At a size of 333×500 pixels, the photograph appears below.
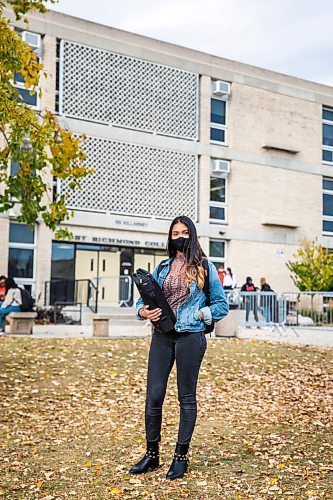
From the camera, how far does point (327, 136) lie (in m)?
34.9

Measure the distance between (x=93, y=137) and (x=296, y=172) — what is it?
1051 centimetres

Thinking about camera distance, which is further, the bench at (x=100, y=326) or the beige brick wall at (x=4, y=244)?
the beige brick wall at (x=4, y=244)

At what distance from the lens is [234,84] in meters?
31.7

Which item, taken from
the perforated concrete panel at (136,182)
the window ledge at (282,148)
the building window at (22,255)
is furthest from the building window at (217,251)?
the building window at (22,255)

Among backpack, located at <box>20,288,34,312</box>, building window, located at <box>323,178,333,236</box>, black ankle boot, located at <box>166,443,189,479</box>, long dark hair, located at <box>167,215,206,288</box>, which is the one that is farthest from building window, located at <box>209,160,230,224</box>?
black ankle boot, located at <box>166,443,189,479</box>

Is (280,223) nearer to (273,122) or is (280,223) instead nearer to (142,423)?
(273,122)

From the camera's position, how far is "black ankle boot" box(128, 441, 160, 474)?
552cm

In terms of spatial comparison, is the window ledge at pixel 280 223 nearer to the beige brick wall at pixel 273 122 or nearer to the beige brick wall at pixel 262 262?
the beige brick wall at pixel 262 262

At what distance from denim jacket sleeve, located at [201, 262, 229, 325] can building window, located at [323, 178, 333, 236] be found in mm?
29650

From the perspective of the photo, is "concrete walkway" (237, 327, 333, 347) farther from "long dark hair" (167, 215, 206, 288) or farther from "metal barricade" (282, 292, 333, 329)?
"long dark hair" (167, 215, 206, 288)

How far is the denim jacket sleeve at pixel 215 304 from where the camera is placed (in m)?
5.30

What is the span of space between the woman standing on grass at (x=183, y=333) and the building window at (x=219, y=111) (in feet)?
84.4

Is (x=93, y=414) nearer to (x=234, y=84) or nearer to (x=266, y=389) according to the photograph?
(x=266, y=389)

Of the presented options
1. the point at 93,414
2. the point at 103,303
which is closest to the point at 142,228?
the point at 103,303
